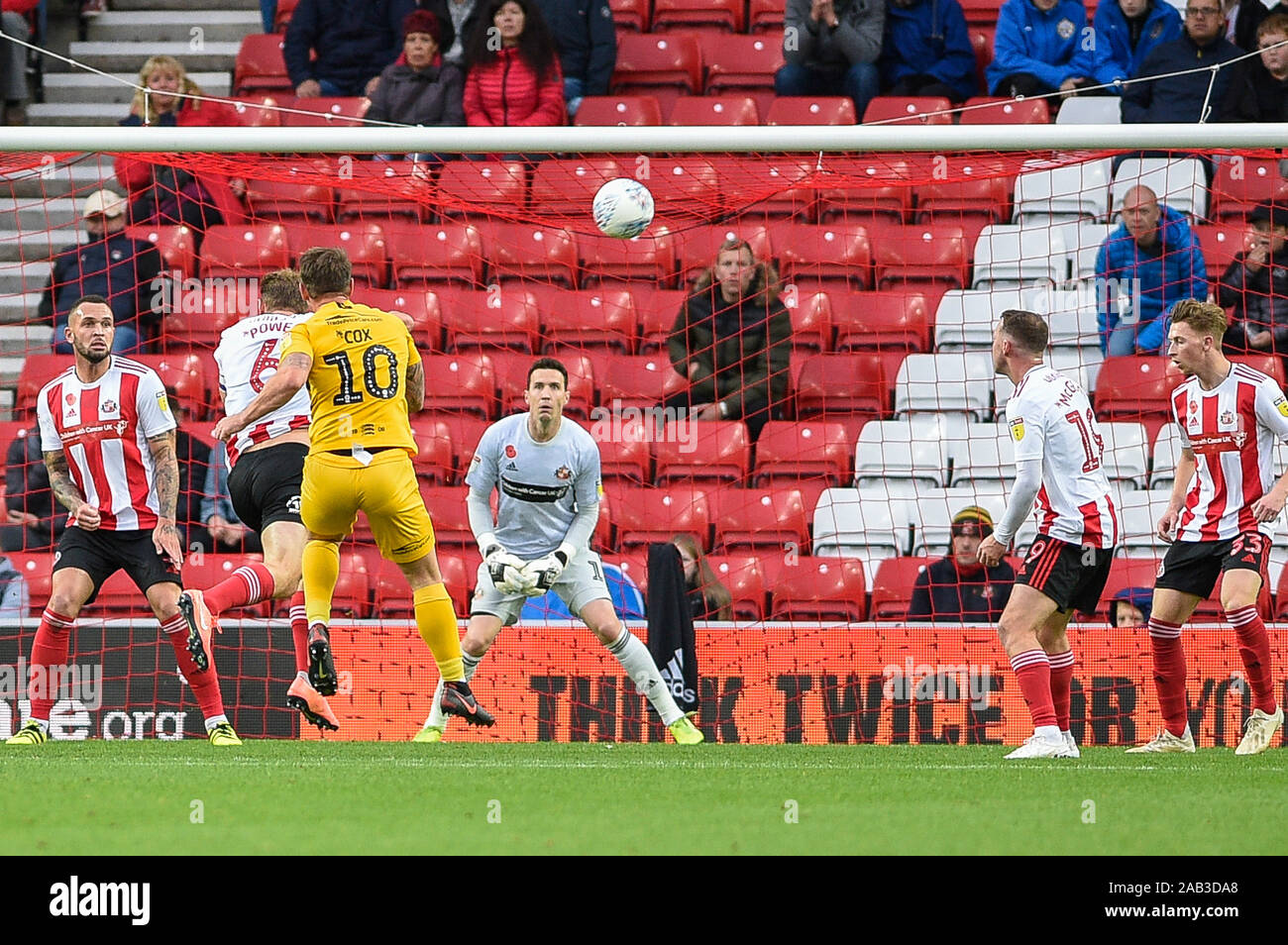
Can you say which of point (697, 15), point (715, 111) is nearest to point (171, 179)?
point (715, 111)

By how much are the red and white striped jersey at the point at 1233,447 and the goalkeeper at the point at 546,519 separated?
8.95 ft

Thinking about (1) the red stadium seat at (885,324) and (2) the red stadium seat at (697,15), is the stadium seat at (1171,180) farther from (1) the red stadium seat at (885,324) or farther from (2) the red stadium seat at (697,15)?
(2) the red stadium seat at (697,15)

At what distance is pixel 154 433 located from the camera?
331 inches

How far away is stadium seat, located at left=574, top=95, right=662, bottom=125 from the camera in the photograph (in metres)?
13.3

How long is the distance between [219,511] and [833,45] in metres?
6.04

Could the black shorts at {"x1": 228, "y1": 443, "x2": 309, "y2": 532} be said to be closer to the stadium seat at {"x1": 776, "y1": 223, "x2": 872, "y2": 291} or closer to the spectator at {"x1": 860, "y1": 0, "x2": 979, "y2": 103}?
the stadium seat at {"x1": 776, "y1": 223, "x2": 872, "y2": 291}

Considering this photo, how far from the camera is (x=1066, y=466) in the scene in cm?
782

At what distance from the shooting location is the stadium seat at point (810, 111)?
13156mm

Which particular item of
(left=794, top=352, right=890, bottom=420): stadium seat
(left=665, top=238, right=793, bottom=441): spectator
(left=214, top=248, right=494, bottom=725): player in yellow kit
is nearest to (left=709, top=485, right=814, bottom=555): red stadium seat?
(left=665, top=238, right=793, bottom=441): spectator

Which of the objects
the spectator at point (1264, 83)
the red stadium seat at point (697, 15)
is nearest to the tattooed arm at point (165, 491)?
the red stadium seat at point (697, 15)

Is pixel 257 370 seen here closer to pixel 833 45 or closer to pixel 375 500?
pixel 375 500

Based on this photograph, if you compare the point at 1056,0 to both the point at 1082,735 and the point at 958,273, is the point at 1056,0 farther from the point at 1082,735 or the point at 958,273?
the point at 1082,735

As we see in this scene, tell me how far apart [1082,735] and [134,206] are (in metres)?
7.40

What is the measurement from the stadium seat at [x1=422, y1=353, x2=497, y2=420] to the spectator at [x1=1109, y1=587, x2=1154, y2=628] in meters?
4.13
